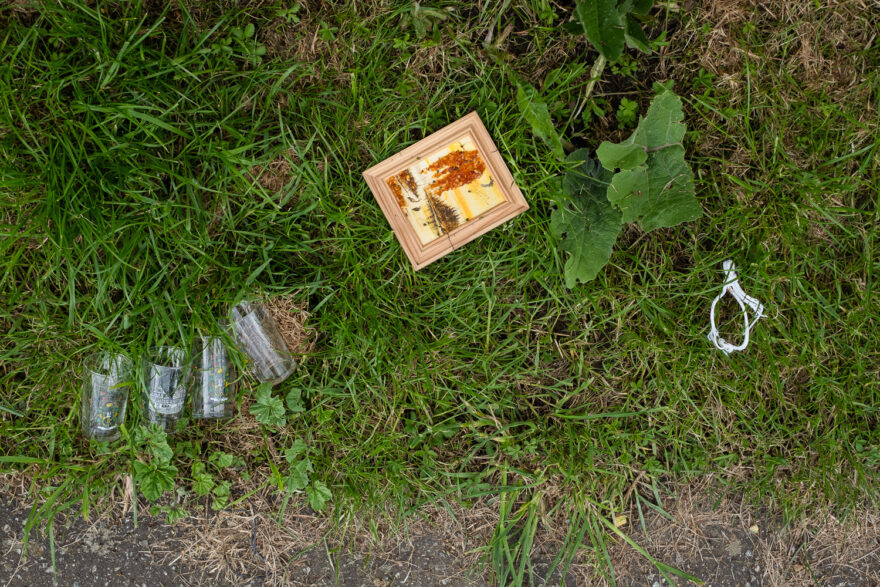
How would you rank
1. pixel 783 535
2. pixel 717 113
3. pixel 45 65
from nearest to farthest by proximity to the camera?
pixel 45 65
pixel 717 113
pixel 783 535

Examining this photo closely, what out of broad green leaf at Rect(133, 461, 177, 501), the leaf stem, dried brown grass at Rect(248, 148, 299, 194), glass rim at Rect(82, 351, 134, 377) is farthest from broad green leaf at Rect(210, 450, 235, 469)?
the leaf stem

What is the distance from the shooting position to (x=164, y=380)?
80.7 inches

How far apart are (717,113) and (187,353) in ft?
7.14

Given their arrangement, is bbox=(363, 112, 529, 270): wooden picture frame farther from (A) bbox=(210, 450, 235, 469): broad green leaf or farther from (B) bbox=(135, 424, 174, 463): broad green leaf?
(B) bbox=(135, 424, 174, 463): broad green leaf

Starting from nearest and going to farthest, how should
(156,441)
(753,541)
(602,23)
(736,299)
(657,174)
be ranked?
(602,23), (657,174), (156,441), (736,299), (753,541)

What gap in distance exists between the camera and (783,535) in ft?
7.48

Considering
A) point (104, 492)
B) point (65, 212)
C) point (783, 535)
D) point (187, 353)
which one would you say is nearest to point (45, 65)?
point (65, 212)

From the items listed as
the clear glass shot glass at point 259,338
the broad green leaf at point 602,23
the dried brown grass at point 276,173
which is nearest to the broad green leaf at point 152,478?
the clear glass shot glass at point 259,338

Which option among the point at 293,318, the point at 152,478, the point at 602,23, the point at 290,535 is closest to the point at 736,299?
the point at 602,23

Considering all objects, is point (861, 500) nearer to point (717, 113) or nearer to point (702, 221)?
point (702, 221)

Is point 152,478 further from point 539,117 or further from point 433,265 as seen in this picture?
point 539,117

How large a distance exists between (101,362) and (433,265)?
1.29 m

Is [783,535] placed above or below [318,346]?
below

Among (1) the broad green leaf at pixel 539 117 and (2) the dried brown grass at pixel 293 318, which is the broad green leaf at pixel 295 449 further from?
(1) the broad green leaf at pixel 539 117
